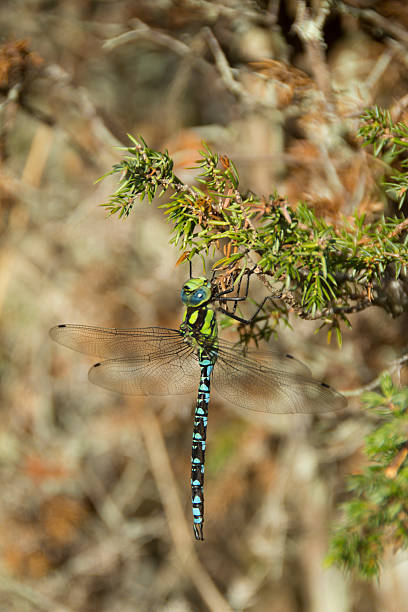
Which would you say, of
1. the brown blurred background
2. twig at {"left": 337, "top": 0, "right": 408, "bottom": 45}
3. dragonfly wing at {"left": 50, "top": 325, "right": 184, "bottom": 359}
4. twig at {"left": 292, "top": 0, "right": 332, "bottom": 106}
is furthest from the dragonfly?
twig at {"left": 337, "top": 0, "right": 408, "bottom": 45}

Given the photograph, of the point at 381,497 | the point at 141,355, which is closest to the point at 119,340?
the point at 141,355

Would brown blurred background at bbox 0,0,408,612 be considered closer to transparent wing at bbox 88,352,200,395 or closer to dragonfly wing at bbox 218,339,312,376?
dragonfly wing at bbox 218,339,312,376

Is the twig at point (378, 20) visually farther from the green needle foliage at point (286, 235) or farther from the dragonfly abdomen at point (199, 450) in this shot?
the dragonfly abdomen at point (199, 450)

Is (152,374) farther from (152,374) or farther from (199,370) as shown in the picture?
(199,370)

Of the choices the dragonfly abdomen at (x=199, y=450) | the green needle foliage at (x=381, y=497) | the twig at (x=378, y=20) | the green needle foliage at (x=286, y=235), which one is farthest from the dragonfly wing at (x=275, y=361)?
the twig at (x=378, y=20)

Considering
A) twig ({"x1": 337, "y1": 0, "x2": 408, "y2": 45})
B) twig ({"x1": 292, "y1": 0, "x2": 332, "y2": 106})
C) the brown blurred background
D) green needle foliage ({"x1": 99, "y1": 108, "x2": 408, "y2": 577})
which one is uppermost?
twig ({"x1": 337, "y1": 0, "x2": 408, "y2": 45})

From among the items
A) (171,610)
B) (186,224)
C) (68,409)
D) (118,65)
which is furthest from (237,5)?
(171,610)

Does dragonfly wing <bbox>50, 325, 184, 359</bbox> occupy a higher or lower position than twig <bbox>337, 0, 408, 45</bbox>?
lower
